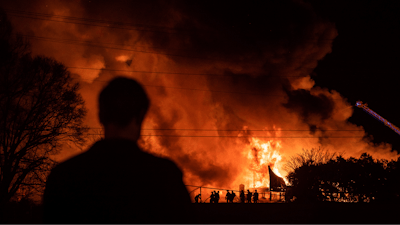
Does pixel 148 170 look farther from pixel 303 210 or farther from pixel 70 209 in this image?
pixel 303 210

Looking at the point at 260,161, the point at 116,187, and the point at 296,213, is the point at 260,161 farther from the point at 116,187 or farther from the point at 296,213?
the point at 116,187

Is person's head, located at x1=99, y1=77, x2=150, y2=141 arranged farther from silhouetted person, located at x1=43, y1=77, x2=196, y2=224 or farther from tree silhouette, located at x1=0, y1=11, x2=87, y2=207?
tree silhouette, located at x1=0, y1=11, x2=87, y2=207

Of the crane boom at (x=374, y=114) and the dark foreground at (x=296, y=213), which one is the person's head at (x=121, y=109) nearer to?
the dark foreground at (x=296, y=213)

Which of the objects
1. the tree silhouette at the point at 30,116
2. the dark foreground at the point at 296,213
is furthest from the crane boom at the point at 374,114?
the tree silhouette at the point at 30,116

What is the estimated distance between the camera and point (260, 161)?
52.2 m

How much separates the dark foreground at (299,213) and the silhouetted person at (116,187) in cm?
1704

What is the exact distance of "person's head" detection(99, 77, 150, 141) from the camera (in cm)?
142

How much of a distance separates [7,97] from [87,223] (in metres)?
17.4

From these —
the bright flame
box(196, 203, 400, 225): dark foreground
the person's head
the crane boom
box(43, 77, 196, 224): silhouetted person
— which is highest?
the crane boom

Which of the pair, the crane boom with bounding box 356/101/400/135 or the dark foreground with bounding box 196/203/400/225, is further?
the crane boom with bounding box 356/101/400/135

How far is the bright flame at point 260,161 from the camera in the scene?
5206cm

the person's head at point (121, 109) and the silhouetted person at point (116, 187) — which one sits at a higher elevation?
the person's head at point (121, 109)

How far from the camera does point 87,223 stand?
1231 mm

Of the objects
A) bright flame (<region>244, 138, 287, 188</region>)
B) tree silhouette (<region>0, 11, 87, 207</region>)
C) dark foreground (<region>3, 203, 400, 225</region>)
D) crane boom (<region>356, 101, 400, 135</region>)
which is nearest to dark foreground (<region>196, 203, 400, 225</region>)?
dark foreground (<region>3, 203, 400, 225</region>)
